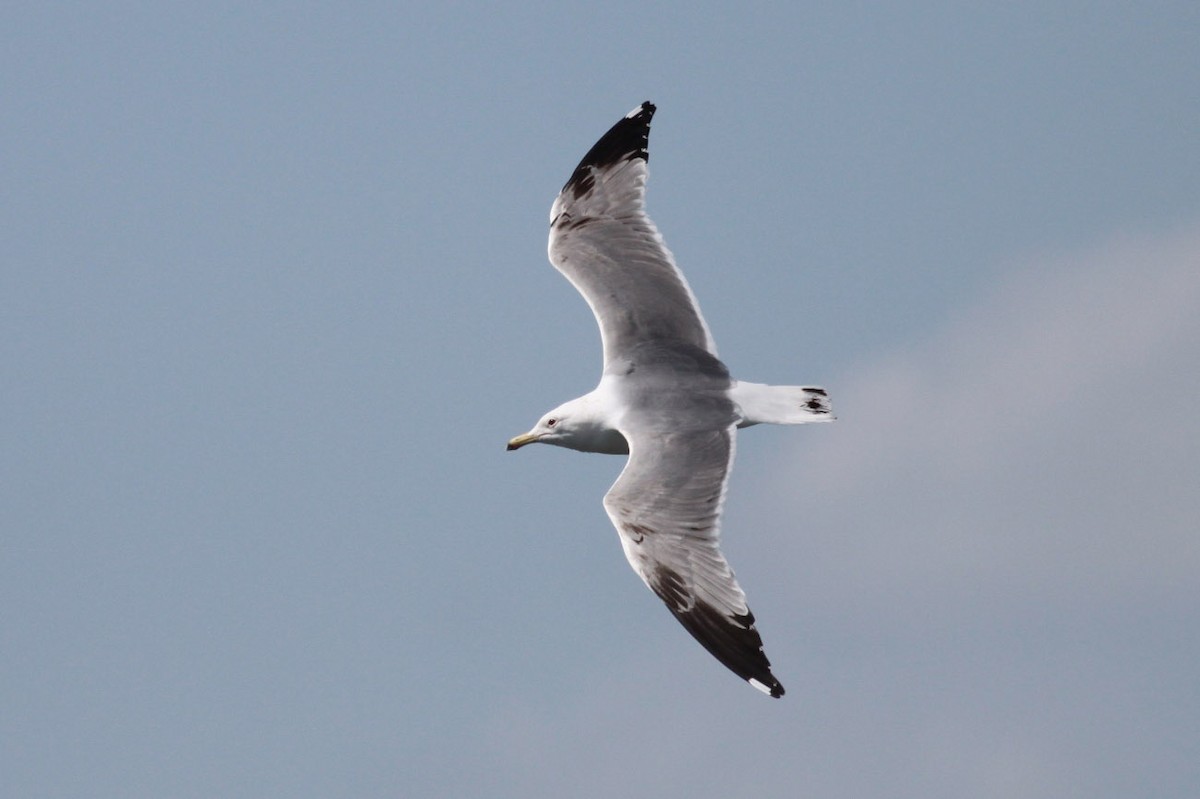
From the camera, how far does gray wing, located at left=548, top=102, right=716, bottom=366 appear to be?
14.4 metres

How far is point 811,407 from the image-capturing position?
14.0 meters

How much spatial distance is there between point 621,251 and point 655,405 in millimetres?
1703

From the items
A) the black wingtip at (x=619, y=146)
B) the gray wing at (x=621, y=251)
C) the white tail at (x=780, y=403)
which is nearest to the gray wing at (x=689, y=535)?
the white tail at (x=780, y=403)

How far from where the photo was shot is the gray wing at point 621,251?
47.3 ft

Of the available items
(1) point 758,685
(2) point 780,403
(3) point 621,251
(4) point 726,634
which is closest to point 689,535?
(4) point 726,634

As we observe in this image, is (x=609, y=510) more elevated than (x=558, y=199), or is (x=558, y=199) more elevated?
(x=558, y=199)

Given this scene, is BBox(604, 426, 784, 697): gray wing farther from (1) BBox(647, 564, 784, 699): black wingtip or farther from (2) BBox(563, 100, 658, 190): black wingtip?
(2) BBox(563, 100, 658, 190): black wingtip

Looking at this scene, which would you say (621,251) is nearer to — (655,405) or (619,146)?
(619,146)

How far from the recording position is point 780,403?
1394 centimetres

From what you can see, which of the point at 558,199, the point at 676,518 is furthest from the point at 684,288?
the point at 676,518

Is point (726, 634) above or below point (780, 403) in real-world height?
below

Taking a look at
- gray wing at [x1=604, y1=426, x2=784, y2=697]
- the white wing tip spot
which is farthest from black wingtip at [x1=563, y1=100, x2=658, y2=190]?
the white wing tip spot

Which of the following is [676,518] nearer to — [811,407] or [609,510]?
[609,510]

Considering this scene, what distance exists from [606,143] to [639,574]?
4.55 metres
